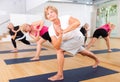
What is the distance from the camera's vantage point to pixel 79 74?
8.38 ft

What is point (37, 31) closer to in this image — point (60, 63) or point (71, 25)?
point (60, 63)

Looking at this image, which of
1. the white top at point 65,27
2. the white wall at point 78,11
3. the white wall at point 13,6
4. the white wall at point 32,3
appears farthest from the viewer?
the white wall at point 13,6

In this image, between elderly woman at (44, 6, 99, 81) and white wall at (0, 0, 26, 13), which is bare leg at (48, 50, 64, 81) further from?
white wall at (0, 0, 26, 13)

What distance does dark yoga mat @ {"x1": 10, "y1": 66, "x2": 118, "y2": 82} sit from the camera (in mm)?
2312

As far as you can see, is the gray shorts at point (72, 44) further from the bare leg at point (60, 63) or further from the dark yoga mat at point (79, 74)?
the dark yoga mat at point (79, 74)

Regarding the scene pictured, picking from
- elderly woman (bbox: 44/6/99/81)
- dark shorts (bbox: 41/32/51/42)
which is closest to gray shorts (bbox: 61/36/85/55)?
elderly woman (bbox: 44/6/99/81)

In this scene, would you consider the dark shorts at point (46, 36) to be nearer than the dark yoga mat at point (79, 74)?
No

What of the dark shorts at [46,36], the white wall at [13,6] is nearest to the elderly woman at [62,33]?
the dark shorts at [46,36]

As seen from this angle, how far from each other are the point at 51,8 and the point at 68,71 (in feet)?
3.70

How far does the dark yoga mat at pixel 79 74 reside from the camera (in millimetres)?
2312

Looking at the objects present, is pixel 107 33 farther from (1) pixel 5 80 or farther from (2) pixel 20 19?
(2) pixel 20 19

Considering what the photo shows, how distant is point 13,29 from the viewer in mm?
5109

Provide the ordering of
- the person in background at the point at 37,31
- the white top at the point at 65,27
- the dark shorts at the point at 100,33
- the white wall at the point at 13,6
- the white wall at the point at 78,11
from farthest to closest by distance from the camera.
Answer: the white wall at the point at 13,6, the white wall at the point at 78,11, the dark shorts at the point at 100,33, the person in background at the point at 37,31, the white top at the point at 65,27

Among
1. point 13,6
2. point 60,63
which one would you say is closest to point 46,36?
point 60,63
